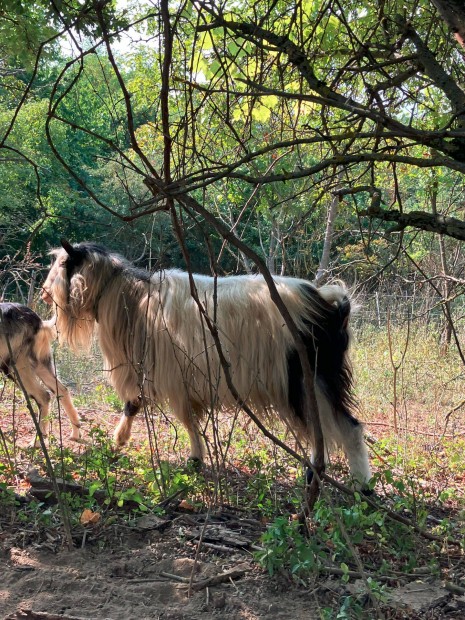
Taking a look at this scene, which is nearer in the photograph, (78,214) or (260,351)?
(260,351)

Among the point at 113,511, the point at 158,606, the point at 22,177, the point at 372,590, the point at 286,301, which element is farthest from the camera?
the point at 22,177

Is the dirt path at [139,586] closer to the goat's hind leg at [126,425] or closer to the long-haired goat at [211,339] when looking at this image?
the long-haired goat at [211,339]

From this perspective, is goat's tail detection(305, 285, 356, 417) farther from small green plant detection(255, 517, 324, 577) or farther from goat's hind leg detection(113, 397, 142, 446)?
goat's hind leg detection(113, 397, 142, 446)

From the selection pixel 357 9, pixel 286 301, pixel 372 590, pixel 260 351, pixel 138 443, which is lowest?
pixel 138 443

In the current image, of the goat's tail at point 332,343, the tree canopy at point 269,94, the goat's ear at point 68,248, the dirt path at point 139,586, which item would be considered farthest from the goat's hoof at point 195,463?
the goat's ear at point 68,248

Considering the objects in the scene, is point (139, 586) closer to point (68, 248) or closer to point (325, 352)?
point (325, 352)

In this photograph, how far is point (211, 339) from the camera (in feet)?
16.2

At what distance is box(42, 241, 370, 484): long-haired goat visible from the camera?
471 centimetres

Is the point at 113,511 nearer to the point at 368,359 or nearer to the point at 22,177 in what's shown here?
the point at 368,359

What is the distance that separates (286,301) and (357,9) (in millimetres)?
1942

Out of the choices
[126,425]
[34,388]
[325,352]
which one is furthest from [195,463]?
[34,388]

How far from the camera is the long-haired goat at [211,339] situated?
4.71m

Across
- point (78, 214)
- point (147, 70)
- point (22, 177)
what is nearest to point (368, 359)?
point (147, 70)

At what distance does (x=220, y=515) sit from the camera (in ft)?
Result: 12.8
